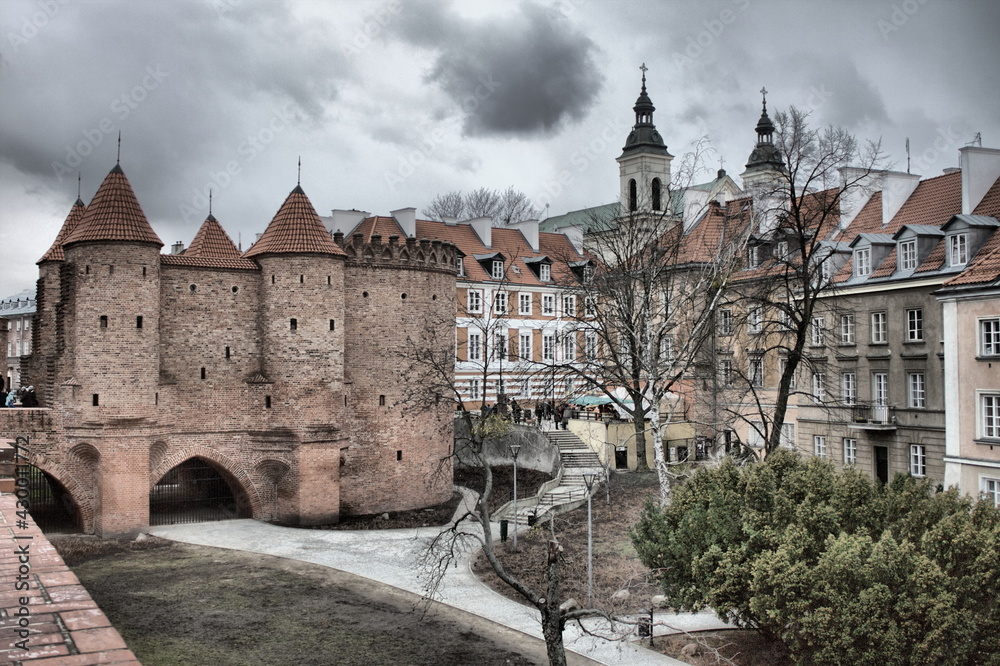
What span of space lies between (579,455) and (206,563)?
58.5 ft

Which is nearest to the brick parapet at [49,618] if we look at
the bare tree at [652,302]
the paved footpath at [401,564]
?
the paved footpath at [401,564]

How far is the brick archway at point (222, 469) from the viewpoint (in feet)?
106

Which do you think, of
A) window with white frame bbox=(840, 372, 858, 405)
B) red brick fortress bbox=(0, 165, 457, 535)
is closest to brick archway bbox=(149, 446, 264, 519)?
red brick fortress bbox=(0, 165, 457, 535)

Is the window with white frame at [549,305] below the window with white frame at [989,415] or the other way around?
the other way around

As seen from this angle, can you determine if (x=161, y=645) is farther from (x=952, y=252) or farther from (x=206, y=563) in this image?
(x=952, y=252)

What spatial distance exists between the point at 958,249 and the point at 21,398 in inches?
1233

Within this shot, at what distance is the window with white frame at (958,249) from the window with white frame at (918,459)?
6022 mm

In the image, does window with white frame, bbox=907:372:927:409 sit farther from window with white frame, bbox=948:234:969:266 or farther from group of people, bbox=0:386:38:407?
group of people, bbox=0:386:38:407

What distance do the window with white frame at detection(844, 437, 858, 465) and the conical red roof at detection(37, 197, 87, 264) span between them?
29003mm

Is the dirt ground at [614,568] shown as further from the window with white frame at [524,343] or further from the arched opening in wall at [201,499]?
the window with white frame at [524,343]

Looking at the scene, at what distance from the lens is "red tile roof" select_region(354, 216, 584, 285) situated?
4972cm

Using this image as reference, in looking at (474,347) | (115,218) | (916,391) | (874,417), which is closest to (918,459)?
(874,417)

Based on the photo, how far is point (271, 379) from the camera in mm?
33719

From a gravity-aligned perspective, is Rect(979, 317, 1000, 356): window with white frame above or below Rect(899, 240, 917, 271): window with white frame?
below
